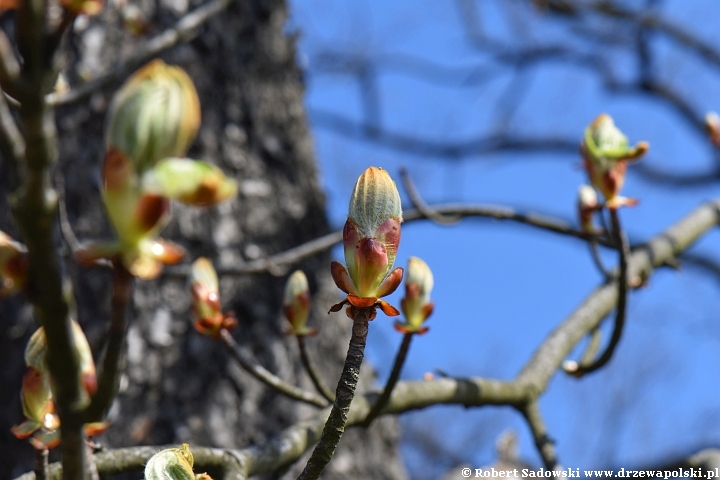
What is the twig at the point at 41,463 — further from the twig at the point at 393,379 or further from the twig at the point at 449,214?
the twig at the point at 449,214

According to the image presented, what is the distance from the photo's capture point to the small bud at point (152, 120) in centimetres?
31

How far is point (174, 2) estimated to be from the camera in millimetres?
1885

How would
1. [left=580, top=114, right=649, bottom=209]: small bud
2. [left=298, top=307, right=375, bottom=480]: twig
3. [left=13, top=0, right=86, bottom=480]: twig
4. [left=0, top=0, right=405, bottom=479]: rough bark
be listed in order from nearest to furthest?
[left=13, top=0, right=86, bottom=480]: twig < [left=298, top=307, right=375, bottom=480]: twig < [left=580, top=114, right=649, bottom=209]: small bud < [left=0, top=0, right=405, bottom=479]: rough bark

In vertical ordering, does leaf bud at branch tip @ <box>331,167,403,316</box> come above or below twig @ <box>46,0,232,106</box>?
below

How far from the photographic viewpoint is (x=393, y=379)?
777 mm

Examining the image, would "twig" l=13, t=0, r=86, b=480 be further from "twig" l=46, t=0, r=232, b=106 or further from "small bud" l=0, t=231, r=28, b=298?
"twig" l=46, t=0, r=232, b=106

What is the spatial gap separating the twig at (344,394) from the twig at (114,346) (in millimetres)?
166

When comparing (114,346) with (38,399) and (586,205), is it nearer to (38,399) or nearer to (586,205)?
(38,399)

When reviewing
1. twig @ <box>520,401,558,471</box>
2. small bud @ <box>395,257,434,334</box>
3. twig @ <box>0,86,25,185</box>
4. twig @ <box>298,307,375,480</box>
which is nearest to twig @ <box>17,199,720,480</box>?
twig @ <box>520,401,558,471</box>

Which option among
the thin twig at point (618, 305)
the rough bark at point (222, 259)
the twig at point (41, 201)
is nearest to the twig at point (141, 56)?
the rough bark at point (222, 259)

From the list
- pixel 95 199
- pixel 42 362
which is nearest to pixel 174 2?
pixel 95 199

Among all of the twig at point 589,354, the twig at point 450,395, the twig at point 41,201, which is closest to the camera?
the twig at point 41,201

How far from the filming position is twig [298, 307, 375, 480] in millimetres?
465

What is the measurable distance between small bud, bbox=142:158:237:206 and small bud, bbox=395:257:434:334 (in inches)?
17.6
